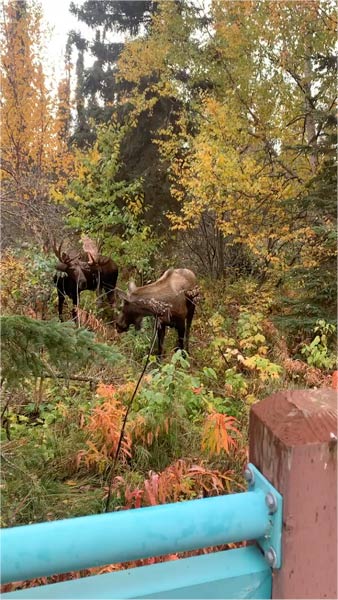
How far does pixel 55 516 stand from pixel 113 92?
1006 centimetres

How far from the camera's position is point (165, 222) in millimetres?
10742

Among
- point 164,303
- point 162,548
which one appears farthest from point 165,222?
point 162,548

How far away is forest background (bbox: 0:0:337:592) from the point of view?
3.16 m

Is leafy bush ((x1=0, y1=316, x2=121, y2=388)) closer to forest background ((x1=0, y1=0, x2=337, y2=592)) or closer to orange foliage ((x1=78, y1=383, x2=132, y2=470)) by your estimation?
forest background ((x1=0, y1=0, x2=337, y2=592))

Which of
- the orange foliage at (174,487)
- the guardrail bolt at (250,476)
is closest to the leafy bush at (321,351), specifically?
the orange foliage at (174,487)

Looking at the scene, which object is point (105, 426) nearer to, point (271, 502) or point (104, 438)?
point (104, 438)

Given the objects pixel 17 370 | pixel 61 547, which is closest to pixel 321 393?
pixel 61 547

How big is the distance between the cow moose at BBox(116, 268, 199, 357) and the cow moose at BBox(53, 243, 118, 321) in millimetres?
1206

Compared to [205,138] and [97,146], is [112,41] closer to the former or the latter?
[97,146]

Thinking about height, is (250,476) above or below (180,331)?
above

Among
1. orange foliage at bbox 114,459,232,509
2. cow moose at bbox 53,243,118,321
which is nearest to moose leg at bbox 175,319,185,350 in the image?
cow moose at bbox 53,243,118,321

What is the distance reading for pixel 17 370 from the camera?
6.53ft

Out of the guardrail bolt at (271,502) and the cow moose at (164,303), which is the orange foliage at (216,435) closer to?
the cow moose at (164,303)

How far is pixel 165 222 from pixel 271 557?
402 inches
